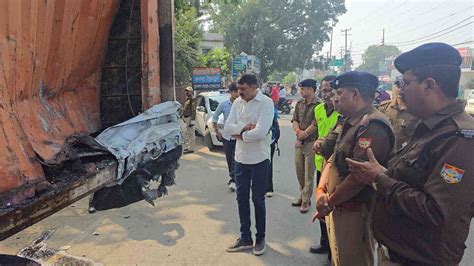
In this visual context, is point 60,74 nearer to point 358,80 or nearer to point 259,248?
point 358,80

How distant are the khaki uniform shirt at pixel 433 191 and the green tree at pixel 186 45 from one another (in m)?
13.2

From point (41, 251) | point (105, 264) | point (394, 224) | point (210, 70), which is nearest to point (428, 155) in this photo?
point (394, 224)

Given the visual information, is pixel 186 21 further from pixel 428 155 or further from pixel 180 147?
pixel 428 155

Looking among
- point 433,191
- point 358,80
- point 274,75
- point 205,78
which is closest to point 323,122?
point 358,80

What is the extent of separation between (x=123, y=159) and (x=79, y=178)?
0.33 meters

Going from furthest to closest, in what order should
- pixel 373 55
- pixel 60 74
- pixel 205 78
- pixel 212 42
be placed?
pixel 373 55, pixel 212 42, pixel 205 78, pixel 60 74

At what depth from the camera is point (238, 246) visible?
12.5 feet

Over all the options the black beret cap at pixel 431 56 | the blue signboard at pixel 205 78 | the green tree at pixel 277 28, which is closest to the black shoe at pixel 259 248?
the black beret cap at pixel 431 56

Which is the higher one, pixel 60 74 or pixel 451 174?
pixel 60 74

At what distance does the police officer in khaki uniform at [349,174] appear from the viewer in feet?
7.29

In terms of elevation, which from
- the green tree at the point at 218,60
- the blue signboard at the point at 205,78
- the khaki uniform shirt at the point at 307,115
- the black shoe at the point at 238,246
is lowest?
the black shoe at the point at 238,246

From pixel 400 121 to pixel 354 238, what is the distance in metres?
2.48

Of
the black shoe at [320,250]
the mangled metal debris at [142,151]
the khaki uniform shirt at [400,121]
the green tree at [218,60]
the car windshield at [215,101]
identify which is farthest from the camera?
the green tree at [218,60]

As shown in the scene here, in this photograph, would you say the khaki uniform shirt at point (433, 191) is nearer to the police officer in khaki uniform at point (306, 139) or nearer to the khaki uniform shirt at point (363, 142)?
the khaki uniform shirt at point (363, 142)
